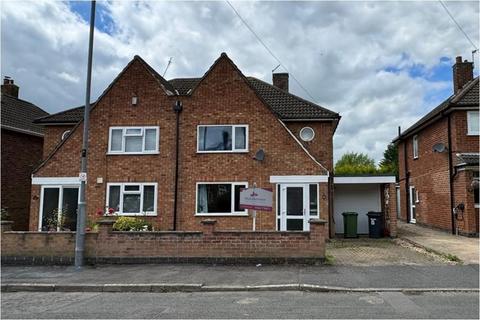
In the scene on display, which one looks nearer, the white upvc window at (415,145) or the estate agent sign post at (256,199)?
the estate agent sign post at (256,199)

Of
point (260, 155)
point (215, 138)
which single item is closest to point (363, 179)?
point (260, 155)

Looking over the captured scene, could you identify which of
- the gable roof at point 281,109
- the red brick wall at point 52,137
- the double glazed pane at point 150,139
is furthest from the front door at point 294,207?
the red brick wall at point 52,137

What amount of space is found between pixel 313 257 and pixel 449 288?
3377 mm

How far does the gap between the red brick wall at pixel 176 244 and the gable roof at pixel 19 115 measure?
1101cm

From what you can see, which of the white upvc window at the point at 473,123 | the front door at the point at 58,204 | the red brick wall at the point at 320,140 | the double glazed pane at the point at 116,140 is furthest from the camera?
the white upvc window at the point at 473,123

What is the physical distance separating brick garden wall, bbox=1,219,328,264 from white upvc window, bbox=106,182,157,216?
4.59 m

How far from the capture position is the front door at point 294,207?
1583cm

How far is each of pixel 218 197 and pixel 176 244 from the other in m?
4.95

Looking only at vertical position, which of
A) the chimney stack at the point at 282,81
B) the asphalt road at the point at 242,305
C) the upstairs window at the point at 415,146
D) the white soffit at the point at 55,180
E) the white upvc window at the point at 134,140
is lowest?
the asphalt road at the point at 242,305

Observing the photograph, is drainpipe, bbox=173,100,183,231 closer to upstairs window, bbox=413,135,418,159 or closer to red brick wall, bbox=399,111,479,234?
red brick wall, bbox=399,111,479,234

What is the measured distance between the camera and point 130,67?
17.3 m

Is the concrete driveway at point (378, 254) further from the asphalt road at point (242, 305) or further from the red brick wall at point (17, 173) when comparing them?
the red brick wall at point (17, 173)

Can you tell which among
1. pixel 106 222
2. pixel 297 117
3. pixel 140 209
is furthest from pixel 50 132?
pixel 297 117

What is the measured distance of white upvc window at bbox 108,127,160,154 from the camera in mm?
16750
